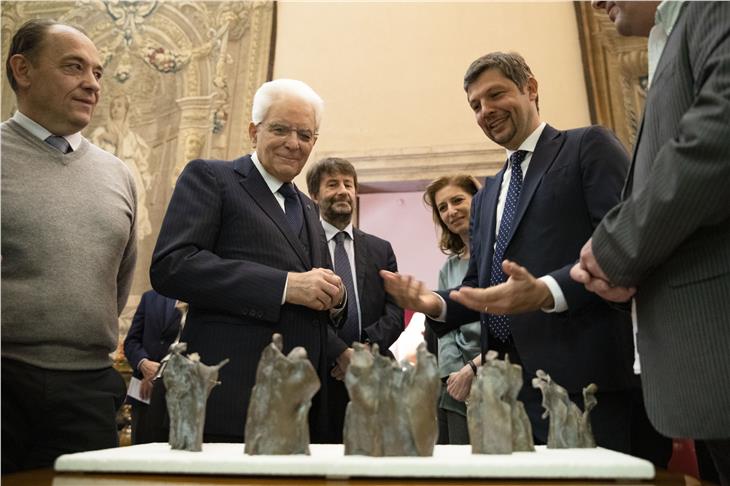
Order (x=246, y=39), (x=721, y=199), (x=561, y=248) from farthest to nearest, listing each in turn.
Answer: (x=246, y=39) < (x=561, y=248) < (x=721, y=199)

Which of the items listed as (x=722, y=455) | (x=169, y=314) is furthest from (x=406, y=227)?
(x=722, y=455)

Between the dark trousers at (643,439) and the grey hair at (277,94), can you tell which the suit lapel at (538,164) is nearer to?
the dark trousers at (643,439)

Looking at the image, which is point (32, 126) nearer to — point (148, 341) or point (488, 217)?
point (488, 217)

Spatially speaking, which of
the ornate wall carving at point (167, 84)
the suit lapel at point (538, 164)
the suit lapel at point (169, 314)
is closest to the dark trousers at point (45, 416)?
the suit lapel at point (538, 164)

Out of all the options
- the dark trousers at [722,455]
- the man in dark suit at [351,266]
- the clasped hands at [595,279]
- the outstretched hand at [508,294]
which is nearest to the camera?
the dark trousers at [722,455]

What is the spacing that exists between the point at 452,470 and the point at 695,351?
0.54m

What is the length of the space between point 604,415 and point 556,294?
1.30 ft

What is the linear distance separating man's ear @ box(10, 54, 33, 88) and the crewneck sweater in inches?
6.9

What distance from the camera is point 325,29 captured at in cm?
759

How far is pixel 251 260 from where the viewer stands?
2.56 meters

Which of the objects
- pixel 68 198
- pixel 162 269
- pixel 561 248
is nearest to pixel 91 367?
pixel 162 269

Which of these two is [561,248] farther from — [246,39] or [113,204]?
[246,39]

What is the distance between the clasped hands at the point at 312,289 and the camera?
239 cm

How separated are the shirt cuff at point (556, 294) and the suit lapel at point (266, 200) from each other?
2.84 ft
